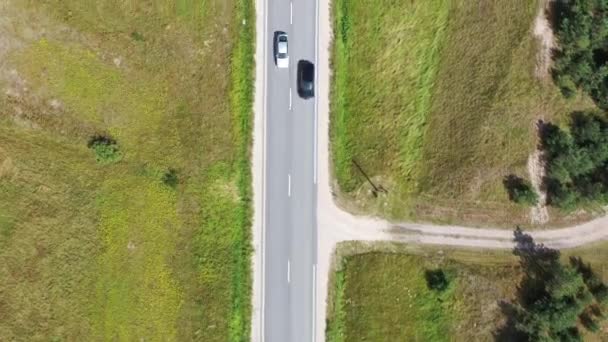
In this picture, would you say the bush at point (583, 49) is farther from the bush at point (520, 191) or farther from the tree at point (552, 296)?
the tree at point (552, 296)

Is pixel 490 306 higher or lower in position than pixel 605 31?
lower

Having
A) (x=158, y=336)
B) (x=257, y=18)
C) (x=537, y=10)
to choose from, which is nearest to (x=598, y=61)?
(x=537, y=10)

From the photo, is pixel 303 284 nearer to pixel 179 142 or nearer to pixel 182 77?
pixel 179 142

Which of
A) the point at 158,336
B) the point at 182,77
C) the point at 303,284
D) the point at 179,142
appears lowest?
the point at 158,336

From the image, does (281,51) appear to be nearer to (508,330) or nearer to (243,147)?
(243,147)

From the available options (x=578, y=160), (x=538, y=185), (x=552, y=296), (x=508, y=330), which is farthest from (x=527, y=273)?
(x=578, y=160)
